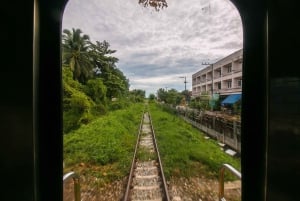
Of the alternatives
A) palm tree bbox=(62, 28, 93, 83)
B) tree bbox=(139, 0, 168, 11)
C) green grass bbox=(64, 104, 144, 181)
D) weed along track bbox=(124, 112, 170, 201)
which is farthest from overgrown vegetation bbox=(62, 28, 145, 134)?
tree bbox=(139, 0, 168, 11)

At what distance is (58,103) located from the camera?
1521 mm

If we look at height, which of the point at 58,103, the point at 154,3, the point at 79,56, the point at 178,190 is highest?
the point at 79,56

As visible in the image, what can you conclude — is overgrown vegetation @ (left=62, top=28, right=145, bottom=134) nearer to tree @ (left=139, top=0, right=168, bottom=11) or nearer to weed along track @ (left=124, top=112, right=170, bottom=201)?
weed along track @ (left=124, top=112, right=170, bottom=201)

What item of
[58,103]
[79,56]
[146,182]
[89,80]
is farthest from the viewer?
[79,56]

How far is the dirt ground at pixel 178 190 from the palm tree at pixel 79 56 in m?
16.6

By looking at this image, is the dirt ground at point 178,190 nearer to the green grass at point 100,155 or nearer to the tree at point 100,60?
the green grass at point 100,155

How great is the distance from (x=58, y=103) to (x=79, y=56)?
20.9 meters
